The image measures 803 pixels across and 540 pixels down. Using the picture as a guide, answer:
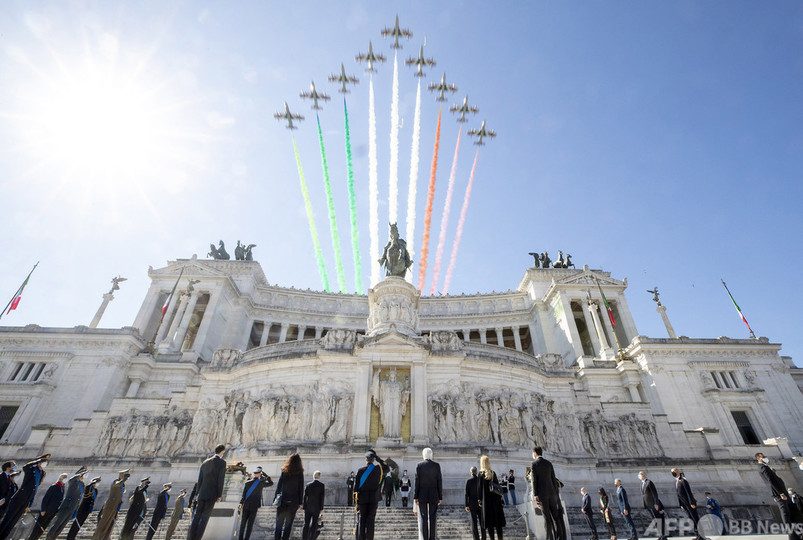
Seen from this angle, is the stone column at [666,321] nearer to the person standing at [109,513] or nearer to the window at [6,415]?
the person standing at [109,513]

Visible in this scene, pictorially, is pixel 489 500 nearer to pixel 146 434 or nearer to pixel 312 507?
pixel 312 507

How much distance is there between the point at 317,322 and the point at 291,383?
114 feet

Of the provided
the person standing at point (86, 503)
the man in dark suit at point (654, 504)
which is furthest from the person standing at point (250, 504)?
the man in dark suit at point (654, 504)

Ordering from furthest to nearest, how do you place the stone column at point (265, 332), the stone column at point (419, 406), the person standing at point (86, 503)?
the stone column at point (265, 332) < the stone column at point (419, 406) < the person standing at point (86, 503)

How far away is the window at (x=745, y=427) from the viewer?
33.4 metres

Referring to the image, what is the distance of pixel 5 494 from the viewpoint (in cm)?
947

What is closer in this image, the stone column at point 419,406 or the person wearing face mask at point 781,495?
the person wearing face mask at point 781,495

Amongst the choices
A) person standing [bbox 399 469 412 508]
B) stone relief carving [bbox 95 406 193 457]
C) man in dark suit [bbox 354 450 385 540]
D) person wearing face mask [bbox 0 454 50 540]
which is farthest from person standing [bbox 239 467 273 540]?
stone relief carving [bbox 95 406 193 457]

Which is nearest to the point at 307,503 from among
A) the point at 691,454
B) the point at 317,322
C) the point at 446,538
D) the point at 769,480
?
the point at 446,538

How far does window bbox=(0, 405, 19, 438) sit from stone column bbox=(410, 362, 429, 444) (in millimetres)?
32671

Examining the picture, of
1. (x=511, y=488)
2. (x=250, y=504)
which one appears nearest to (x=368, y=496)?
(x=250, y=504)

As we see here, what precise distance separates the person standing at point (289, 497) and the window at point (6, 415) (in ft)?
115

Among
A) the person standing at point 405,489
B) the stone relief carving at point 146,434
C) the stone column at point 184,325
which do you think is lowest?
the person standing at point 405,489

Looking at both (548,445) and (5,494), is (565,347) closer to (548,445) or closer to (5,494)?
(548,445)
